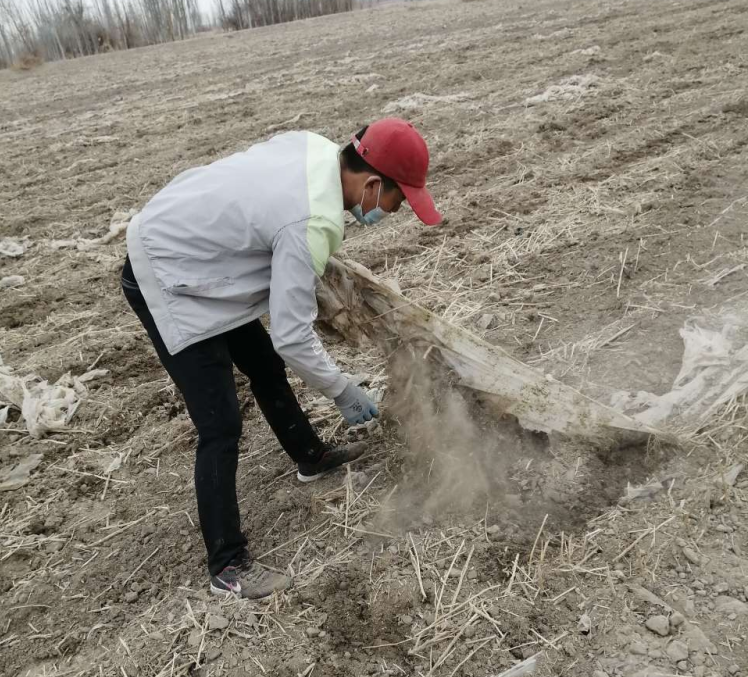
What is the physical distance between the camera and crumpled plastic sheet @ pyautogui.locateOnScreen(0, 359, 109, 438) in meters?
3.33

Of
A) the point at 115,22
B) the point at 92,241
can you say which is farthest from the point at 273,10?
the point at 92,241

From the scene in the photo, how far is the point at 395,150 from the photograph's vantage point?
2.03 metres

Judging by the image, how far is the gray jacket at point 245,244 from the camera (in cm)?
195

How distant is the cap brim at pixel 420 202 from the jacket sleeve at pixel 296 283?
349 mm

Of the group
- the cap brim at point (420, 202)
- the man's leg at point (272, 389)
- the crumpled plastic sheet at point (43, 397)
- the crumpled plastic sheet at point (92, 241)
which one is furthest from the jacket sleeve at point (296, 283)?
the crumpled plastic sheet at point (92, 241)

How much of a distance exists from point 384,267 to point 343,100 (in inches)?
196

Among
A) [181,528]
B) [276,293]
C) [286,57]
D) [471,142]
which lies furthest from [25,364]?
[286,57]

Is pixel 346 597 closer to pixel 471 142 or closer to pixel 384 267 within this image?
pixel 384 267

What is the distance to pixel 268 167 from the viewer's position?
2.03 m

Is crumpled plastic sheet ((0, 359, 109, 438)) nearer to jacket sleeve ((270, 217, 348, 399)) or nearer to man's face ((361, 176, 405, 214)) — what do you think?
jacket sleeve ((270, 217, 348, 399))

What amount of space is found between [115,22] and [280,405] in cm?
2718

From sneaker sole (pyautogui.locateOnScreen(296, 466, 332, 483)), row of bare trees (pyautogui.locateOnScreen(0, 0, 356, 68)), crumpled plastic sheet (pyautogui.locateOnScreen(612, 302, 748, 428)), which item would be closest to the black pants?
sneaker sole (pyautogui.locateOnScreen(296, 466, 332, 483))

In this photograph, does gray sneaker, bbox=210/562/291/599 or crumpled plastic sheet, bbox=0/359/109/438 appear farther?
crumpled plastic sheet, bbox=0/359/109/438

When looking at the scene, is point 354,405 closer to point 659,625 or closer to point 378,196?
point 378,196
